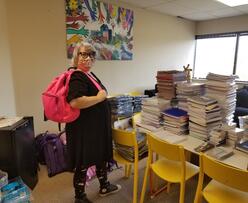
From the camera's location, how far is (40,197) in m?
2.14

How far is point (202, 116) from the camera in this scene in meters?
1.83

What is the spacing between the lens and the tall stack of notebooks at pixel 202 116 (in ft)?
5.98

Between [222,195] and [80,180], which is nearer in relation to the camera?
[222,195]

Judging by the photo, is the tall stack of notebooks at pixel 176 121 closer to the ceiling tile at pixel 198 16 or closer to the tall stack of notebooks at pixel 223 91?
the tall stack of notebooks at pixel 223 91

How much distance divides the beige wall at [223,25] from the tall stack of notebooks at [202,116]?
11.7 feet

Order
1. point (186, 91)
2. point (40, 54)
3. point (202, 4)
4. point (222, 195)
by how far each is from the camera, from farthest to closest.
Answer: point (202, 4) < point (40, 54) < point (186, 91) < point (222, 195)

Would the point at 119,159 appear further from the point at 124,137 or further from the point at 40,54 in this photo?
the point at 40,54

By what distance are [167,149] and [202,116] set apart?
47cm

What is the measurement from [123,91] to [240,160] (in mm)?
2687

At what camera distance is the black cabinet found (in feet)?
6.35

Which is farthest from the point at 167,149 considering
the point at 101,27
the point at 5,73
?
the point at 101,27

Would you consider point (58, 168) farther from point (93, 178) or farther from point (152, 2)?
point (152, 2)

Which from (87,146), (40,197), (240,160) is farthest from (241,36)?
(40,197)

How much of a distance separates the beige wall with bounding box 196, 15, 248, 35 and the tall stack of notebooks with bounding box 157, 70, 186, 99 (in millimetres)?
3326
